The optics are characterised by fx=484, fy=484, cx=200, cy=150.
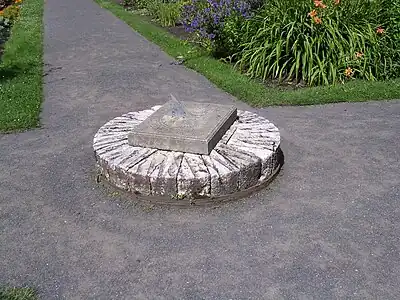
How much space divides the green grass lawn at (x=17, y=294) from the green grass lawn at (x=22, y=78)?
2930mm

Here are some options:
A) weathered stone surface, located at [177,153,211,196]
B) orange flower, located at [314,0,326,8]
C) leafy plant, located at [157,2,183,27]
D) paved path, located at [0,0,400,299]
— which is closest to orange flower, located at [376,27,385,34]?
orange flower, located at [314,0,326,8]

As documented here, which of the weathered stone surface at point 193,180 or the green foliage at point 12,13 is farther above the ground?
the weathered stone surface at point 193,180

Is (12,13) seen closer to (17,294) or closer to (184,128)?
(184,128)

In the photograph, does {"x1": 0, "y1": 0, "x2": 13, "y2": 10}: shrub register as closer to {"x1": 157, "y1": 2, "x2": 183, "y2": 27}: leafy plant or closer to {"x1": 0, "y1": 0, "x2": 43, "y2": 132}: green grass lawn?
{"x1": 0, "y1": 0, "x2": 43, "y2": 132}: green grass lawn

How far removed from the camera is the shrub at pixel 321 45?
685 centimetres

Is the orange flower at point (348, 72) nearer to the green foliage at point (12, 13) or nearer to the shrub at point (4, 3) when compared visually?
the green foliage at point (12, 13)

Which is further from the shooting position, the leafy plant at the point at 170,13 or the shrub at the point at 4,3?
the shrub at the point at 4,3

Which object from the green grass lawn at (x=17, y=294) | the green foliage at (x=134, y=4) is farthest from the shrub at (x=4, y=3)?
the green grass lawn at (x=17, y=294)

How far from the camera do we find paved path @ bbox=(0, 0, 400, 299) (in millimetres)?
2896

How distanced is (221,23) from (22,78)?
3.28 m

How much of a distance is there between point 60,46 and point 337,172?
7.39m

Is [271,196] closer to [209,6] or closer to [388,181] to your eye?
[388,181]

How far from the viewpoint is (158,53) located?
917cm

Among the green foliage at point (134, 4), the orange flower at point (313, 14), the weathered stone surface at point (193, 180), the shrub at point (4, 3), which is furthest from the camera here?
the shrub at point (4, 3)
